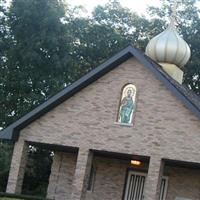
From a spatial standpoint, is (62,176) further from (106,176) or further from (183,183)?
(183,183)

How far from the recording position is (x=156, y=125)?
2180cm

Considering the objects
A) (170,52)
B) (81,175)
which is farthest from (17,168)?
(170,52)

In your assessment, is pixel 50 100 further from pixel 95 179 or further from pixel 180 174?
pixel 180 174

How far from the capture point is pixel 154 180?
21344mm

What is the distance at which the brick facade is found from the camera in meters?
21.4

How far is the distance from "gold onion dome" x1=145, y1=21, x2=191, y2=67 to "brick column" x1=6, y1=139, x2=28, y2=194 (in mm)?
7836

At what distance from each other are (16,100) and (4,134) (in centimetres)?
1424

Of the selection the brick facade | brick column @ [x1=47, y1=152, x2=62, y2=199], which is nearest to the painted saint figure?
the brick facade

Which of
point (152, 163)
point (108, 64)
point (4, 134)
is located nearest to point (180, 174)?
point (152, 163)

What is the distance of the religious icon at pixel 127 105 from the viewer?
22297 mm

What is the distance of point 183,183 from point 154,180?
334 centimetres

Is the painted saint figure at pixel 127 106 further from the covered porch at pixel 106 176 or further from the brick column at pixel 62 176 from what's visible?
the brick column at pixel 62 176

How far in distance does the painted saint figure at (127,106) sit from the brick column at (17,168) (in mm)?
4258

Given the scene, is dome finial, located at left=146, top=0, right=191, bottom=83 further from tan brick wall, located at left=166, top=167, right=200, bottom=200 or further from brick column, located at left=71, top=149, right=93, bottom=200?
brick column, located at left=71, top=149, right=93, bottom=200
